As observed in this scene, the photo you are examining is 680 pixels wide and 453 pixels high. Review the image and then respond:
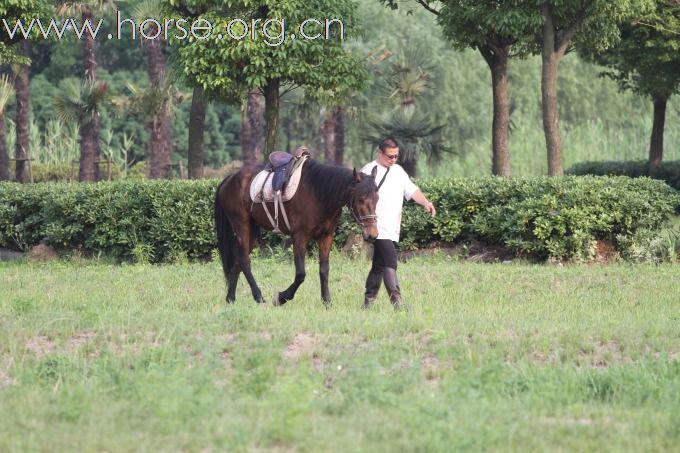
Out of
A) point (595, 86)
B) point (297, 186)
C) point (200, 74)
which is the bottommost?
point (297, 186)

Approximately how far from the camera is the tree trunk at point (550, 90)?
2414cm

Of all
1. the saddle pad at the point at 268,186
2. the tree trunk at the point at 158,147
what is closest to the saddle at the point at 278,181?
the saddle pad at the point at 268,186

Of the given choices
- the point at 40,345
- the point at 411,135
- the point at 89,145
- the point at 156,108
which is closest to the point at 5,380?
the point at 40,345

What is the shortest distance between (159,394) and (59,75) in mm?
60396

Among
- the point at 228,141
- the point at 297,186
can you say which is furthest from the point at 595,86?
the point at 297,186

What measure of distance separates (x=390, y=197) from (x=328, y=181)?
2.55 ft

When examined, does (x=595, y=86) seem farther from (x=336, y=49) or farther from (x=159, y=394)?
(x=159, y=394)

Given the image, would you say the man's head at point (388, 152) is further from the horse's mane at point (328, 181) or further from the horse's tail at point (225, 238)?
the horse's tail at point (225, 238)

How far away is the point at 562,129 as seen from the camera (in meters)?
53.2

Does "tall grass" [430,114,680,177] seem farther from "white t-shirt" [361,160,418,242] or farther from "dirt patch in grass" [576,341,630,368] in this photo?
"dirt patch in grass" [576,341,630,368]

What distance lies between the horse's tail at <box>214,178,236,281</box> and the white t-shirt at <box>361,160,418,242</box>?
2504 millimetres

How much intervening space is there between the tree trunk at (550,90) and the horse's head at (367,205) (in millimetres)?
12645

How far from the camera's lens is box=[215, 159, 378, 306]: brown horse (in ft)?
39.4

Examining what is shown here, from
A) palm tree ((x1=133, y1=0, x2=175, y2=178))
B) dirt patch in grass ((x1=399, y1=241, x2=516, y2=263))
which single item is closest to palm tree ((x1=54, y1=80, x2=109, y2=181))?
palm tree ((x1=133, y1=0, x2=175, y2=178))
